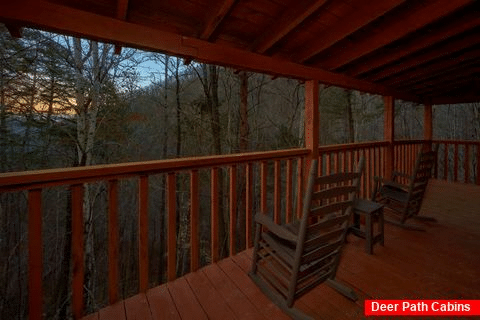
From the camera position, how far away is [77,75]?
17.0ft

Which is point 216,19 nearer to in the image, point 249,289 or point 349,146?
point 249,289

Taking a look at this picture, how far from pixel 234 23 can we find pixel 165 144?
703 cm

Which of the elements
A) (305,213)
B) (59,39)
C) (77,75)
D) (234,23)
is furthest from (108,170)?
(59,39)

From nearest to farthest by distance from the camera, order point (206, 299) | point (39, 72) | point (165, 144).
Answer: point (206, 299)
point (39, 72)
point (165, 144)

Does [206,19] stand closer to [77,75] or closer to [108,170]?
[108,170]

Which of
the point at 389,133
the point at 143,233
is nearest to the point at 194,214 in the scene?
the point at 143,233

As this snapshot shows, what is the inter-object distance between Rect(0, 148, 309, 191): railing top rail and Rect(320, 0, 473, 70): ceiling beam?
1.73m

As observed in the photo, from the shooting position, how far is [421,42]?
2797 mm

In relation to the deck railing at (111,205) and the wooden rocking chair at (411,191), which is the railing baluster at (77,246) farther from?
the wooden rocking chair at (411,191)

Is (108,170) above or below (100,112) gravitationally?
below

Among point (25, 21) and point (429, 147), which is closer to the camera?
point (25, 21)

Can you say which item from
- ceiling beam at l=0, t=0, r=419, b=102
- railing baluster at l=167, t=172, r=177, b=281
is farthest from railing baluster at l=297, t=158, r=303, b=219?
railing baluster at l=167, t=172, r=177, b=281

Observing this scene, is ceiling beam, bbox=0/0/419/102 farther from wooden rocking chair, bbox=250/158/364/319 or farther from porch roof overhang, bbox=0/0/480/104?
wooden rocking chair, bbox=250/158/364/319

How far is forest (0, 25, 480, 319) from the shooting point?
514cm
